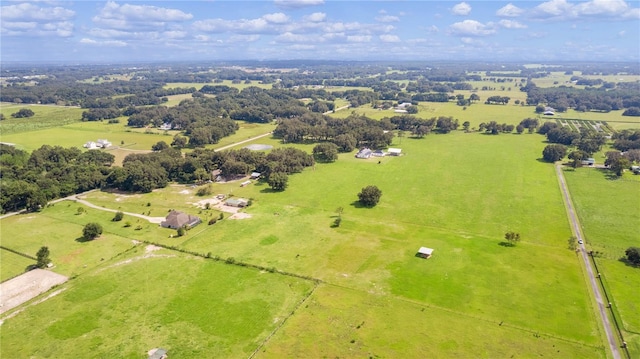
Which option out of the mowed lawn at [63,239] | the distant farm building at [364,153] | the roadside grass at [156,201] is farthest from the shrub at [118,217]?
the distant farm building at [364,153]

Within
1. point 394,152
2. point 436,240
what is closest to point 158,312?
point 436,240

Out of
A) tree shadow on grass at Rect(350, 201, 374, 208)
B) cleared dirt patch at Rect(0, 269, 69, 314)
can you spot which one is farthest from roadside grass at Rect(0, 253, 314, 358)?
tree shadow on grass at Rect(350, 201, 374, 208)

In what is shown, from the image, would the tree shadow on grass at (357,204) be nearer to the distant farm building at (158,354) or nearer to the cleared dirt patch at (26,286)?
the distant farm building at (158,354)

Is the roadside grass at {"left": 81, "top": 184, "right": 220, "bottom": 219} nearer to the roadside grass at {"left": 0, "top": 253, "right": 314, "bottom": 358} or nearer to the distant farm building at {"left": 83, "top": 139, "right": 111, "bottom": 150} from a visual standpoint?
the roadside grass at {"left": 0, "top": 253, "right": 314, "bottom": 358}

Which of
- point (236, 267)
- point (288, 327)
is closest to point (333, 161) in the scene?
point (236, 267)

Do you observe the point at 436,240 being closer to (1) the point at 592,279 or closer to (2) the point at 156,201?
(1) the point at 592,279

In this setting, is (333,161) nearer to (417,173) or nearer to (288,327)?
(417,173)
